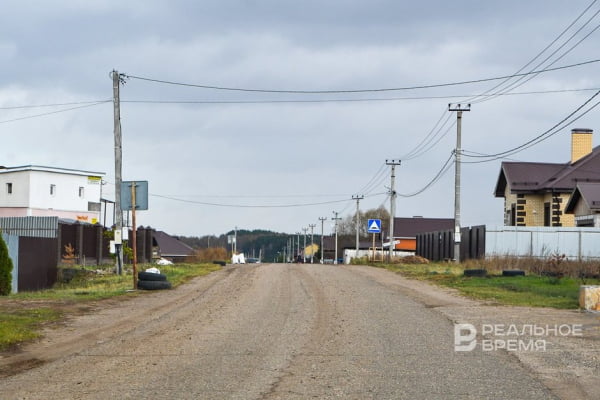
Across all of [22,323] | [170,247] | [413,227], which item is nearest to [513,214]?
[22,323]

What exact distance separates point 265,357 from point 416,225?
92096 mm

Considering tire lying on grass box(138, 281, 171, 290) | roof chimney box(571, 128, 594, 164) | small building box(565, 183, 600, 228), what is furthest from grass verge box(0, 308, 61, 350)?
roof chimney box(571, 128, 594, 164)

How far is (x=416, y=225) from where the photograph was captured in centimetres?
10106

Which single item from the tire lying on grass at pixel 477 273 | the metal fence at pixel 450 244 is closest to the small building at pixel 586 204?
the metal fence at pixel 450 244

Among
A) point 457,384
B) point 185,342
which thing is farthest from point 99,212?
point 457,384

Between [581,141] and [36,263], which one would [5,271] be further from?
[581,141]

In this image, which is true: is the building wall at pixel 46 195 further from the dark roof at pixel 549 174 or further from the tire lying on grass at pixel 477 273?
the tire lying on grass at pixel 477 273

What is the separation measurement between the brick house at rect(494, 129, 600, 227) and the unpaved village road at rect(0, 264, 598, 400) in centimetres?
3207

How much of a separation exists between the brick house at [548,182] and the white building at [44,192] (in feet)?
96.6

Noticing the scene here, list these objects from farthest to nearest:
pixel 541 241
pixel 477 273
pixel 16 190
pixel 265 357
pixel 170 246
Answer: pixel 170 246 < pixel 16 190 < pixel 541 241 < pixel 477 273 < pixel 265 357

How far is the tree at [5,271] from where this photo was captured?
21.3 m

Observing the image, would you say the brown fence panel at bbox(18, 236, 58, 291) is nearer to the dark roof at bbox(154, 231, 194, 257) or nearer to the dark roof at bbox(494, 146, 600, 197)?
the dark roof at bbox(494, 146, 600, 197)

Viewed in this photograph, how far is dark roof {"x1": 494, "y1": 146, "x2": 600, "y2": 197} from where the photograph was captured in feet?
155

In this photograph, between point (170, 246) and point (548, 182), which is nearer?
point (548, 182)
